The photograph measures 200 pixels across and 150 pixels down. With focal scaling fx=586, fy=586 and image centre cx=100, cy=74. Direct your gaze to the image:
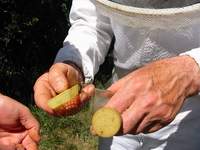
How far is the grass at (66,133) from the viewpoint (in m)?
3.31

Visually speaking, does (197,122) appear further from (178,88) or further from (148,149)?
(178,88)

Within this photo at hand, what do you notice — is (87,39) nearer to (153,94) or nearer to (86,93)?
(86,93)

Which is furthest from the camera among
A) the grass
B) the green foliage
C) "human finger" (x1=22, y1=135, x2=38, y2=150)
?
the green foliage

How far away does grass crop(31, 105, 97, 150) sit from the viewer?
3309mm

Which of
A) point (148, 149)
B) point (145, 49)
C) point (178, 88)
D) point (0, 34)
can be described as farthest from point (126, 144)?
point (0, 34)

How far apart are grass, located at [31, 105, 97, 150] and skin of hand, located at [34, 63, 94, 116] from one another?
156 cm

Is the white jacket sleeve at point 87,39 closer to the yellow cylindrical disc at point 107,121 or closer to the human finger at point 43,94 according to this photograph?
the human finger at point 43,94

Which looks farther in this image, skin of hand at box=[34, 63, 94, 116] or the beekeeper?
skin of hand at box=[34, 63, 94, 116]

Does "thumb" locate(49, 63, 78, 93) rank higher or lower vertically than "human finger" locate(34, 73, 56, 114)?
higher

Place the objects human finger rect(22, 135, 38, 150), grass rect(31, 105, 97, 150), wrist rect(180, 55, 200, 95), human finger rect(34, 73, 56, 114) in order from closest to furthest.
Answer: wrist rect(180, 55, 200, 95) < human finger rect(34, 73, 56, 114) < human finger rect(22, 135, 38, 150) < grass rect(31, 105, 97, 150)

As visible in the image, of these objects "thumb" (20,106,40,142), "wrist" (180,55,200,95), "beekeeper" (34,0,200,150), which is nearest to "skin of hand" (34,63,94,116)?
"beekeeper" (34,0,200,150)

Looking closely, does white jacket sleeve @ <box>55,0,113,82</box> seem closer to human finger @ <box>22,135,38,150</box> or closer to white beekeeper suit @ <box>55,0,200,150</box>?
white beekeeper suit @ <box>55,0,200,150</box>

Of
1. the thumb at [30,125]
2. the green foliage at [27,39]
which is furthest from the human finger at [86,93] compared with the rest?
the green foliage at [27,39]

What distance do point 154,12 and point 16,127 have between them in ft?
2.10
